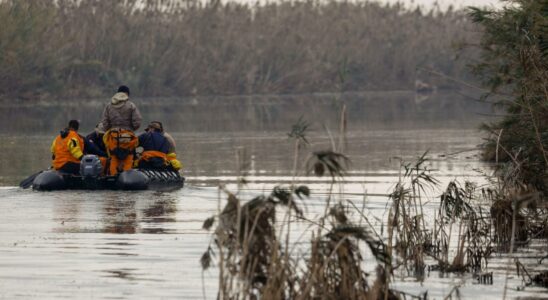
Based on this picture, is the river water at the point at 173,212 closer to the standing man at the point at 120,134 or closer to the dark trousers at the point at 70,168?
the dark trousers at the point at 70,168

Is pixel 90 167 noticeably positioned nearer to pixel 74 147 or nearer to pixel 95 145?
pixel 74 147

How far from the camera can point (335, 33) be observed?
80.4 metres

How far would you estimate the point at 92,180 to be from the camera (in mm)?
22266

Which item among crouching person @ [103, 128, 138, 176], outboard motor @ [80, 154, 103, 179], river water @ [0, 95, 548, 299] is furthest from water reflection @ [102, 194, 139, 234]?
crouching person @ [103, 128, 138, 176]

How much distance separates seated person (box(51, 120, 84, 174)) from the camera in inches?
878

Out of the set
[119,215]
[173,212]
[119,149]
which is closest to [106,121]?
[119,149]

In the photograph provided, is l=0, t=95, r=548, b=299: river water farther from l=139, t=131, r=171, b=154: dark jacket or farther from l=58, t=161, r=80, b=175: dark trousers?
l=139, t=131, r=171, b=154: dark jacket

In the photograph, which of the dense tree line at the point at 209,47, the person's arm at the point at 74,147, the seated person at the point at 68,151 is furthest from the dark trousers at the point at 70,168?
the dense tree line at the point at 209,47

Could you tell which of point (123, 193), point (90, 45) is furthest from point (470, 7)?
point (90, 45)

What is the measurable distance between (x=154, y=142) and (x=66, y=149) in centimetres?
158

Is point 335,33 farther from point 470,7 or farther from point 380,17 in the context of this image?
point 470,7

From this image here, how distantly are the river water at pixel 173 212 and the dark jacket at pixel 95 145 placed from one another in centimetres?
108

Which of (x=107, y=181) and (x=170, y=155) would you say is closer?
(x=107, y=181)

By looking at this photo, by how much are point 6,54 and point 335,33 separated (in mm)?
22360
